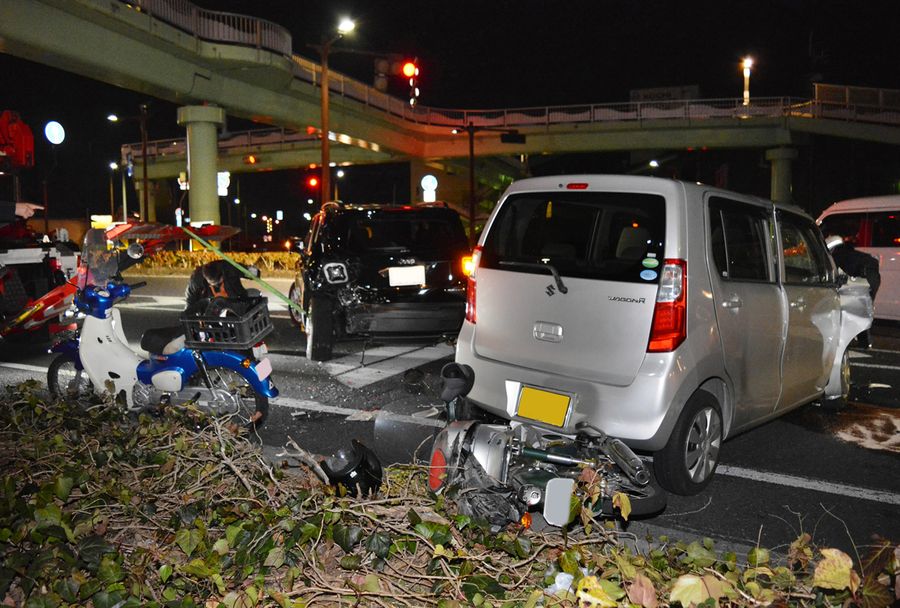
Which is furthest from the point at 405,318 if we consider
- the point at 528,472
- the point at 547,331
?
the point at 528,472

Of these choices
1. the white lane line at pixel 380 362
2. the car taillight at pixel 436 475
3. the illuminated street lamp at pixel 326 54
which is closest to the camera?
the car taillight at pixel 436 475

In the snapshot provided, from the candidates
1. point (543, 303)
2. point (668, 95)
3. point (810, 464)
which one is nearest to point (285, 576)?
point (543, 303)

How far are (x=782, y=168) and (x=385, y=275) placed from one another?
34.4m

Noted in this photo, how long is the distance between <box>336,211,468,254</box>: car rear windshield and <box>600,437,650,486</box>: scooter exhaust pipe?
16.5 feet

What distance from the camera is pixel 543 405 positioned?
4414 mm

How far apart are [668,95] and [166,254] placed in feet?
124

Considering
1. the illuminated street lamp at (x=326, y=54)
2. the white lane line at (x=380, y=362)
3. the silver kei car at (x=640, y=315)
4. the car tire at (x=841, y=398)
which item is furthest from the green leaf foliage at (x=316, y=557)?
the illuminated street lamp at (x=326, y=54)

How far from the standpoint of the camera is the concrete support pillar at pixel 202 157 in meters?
27.7

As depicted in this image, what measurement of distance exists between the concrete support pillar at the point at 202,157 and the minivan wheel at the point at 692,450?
2650cm

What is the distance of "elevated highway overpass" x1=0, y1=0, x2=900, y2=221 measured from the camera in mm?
20312

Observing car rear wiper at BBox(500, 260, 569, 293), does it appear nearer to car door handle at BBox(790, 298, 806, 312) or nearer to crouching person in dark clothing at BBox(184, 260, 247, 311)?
car door handle at BBox(790, 298, 806, 312)

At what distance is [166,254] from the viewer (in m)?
24.4

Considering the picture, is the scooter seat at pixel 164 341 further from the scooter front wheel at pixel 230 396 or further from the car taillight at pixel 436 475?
the car taillight at pixel 436 475

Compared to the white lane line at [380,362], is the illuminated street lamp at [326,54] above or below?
above
